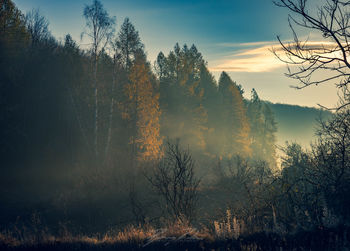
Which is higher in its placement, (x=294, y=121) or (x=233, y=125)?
(x=294, y=121)

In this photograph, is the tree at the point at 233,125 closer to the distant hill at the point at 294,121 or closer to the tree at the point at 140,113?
the tree at the point at 140,113

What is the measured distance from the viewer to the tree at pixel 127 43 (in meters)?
21.0

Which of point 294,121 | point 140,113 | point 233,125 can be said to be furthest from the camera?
point 294,121

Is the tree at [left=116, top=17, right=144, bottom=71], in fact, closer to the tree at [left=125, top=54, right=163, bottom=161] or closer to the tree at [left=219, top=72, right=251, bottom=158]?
the tree at [left=125, top=54, right=163, bottom=161]

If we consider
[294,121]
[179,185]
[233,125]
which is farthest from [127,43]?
[294,121]

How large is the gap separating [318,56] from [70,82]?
20.6m

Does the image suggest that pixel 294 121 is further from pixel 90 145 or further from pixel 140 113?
pixel 90 145

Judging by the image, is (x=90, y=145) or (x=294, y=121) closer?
(x=90, y=145)

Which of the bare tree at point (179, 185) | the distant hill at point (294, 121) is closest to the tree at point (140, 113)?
the bare tree at point (179, 185)

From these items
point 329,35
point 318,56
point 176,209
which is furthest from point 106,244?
point 329,35

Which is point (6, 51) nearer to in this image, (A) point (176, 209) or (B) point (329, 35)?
(A) point (176, 209)

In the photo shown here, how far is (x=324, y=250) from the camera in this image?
171 inches

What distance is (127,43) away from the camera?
69.3 feet

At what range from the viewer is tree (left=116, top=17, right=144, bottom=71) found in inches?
826
